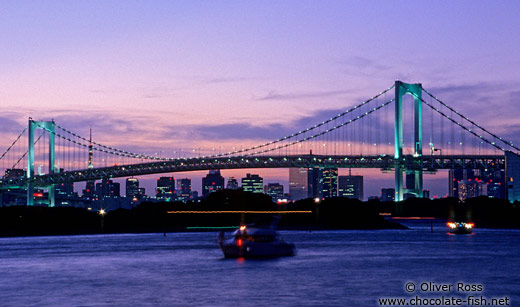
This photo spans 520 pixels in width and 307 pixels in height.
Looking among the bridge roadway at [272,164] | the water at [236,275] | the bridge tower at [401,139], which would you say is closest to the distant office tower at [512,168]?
the bridge roadway at [272,164]

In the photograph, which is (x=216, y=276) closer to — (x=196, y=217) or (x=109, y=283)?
(x=109, y=283)

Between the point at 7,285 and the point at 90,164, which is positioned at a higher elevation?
the point at 90,164

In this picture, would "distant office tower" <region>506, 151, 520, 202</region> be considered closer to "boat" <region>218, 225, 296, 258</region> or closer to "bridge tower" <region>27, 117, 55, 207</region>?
"bridge tower" <region>27, 117, 55, 207</region>

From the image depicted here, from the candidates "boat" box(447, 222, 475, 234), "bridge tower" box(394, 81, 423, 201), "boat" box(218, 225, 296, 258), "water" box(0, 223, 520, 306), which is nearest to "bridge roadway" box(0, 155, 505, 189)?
"bridge tower" box(394, 81, 423, 201)

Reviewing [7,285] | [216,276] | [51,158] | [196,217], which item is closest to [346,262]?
[216,276]

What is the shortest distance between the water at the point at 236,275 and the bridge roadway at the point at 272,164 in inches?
Result: 2194

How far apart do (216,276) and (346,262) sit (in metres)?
11.6

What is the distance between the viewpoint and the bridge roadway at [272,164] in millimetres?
122250

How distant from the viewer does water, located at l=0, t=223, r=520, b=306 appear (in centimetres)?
3378

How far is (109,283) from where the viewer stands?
39938 millimetres

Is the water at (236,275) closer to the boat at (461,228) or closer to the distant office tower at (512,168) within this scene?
the boat at (461,228)

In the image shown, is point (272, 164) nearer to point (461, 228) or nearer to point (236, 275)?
point (461, 228)

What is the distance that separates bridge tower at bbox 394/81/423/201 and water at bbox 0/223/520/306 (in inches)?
2186

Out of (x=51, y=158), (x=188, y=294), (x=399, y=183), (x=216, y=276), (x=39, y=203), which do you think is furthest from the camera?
(x=39, y=203)
